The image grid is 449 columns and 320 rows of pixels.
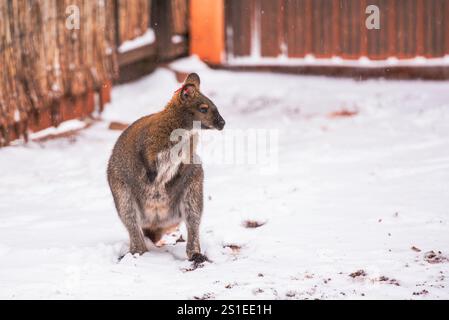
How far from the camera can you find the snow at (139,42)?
12452 mm

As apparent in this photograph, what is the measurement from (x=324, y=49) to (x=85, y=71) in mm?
4055

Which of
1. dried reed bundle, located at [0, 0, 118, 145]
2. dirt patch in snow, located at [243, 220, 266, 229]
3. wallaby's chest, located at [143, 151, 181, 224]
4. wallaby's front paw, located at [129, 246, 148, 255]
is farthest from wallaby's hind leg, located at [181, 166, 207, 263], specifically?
dried reed bundle, located at [0, 0, 118, 145]

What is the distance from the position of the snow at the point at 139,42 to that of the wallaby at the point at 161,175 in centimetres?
615

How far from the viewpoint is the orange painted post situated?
13703mm

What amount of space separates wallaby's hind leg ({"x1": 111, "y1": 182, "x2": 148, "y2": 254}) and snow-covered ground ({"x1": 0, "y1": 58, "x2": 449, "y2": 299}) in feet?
0.37

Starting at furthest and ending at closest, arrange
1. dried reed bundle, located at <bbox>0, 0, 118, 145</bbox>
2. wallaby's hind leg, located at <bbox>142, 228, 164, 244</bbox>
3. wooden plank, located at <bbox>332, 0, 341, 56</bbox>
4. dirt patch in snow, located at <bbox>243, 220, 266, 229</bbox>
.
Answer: wooden plank, located at <bbox>332, 0, 341, 56</bbox> < dried reed bundle, located at <bbox>0, 0, 118, 145</bbox> < dirt patch in snow, located at <bbox>243, 220, 266, 229</bbox> < wallaby's hind leg, located at <bbox>142, 228, 164, 244</bbox>

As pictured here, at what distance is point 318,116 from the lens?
11.3 m

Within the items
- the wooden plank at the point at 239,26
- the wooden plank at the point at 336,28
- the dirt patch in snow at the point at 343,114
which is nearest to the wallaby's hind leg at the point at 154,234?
the dirt patch in snow at the point at 343,114

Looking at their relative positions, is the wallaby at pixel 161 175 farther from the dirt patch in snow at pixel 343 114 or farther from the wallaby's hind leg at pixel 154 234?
the dirt patch in snow at pixel 343 114

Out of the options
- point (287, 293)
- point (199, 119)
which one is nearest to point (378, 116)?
point (199, 119)

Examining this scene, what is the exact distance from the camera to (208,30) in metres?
13.8

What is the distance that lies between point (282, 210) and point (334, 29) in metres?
6.48

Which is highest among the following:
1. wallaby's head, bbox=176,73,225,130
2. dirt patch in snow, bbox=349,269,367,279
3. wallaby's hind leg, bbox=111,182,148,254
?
wallaby's head, bbox=176,73,225,130

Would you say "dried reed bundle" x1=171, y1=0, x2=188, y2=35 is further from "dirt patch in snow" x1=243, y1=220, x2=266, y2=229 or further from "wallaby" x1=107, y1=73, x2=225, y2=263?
"wallaby" x1=107, y1=73, x2=225, y2=263
